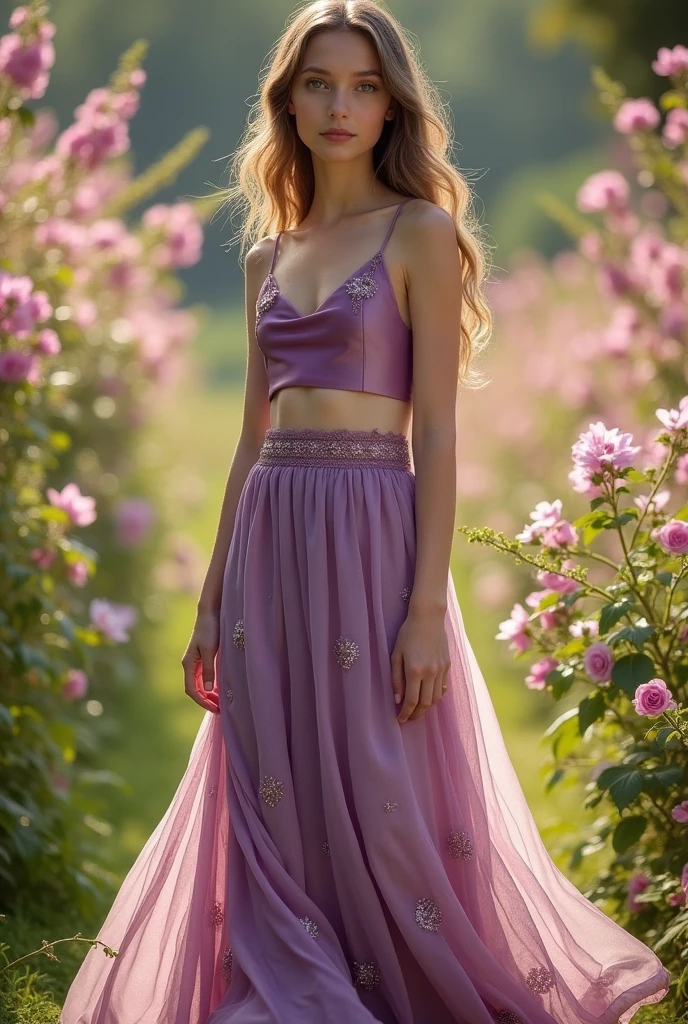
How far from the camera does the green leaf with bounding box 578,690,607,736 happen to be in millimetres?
2404

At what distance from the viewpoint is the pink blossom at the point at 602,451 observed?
7.57ft

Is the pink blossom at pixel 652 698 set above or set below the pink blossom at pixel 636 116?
below

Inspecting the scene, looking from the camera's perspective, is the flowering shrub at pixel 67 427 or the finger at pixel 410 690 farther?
the flowering shrub at pixel 67 427

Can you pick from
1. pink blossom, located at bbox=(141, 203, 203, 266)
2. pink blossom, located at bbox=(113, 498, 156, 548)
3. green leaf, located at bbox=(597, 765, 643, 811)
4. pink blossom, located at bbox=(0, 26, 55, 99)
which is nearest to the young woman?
green leaf, located at bbox=(597, 765, 643, 811)

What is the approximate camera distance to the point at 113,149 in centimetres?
376

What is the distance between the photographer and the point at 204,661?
7.50 ft

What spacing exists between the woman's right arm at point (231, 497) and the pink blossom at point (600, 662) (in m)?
0.72

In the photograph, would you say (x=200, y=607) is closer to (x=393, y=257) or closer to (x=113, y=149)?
(x=393, y=257)

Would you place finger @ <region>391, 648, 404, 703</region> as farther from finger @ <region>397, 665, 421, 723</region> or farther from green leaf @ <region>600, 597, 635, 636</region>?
green leaf @ <region>600, 597, 635, 636</region>

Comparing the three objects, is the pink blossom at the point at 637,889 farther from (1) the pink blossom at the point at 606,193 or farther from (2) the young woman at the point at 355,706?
(1) the pink blossom at the point at 606,193

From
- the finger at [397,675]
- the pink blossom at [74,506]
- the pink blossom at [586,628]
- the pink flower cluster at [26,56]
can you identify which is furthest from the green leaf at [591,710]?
the pink flower cluster at [26,56]

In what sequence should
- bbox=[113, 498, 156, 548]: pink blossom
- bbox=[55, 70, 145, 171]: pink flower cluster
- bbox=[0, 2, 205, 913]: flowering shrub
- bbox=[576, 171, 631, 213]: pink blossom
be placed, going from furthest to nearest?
bbox=[113, 498, 156, 548]: pink blossom
bbox=[576, 171, 631, 213]: pink blossom
bbox=[55, 70, 145, 171]: pink flower cluster
bbox=[0, 2, 205, 913]: flowering shrub

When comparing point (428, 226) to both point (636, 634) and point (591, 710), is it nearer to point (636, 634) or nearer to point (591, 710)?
point (636, 634)

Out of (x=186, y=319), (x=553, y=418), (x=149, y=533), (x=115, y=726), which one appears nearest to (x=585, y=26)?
(x=553, y=418)
